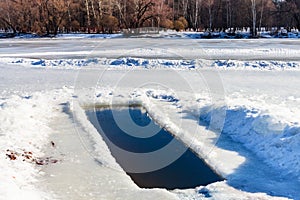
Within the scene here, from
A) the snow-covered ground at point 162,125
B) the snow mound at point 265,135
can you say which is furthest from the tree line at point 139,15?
the snow mound at point 265,135

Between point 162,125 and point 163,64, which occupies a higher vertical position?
point 163,64

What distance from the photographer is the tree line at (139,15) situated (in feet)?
162

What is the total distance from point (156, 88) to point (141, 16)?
124ft

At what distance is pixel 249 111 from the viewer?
8836 mm

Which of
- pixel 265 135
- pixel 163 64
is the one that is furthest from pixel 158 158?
pixel 163 64

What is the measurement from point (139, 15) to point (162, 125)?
4184 centimetres

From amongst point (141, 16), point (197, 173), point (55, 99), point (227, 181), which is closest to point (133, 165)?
point (197, 173)

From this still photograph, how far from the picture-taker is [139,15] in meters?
49.3

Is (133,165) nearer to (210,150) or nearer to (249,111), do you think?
(210,150)

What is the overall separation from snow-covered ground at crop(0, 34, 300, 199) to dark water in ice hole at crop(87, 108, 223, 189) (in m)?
0.19

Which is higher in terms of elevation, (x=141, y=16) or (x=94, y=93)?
(x=141, y=16)

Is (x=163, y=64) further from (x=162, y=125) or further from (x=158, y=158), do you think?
(x=158, y=158)

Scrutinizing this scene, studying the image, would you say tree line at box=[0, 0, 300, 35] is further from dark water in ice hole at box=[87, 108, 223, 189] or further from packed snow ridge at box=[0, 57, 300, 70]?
dark water in ice hole at box=[87, 108, 223, 189]

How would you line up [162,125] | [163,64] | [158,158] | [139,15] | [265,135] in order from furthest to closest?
[139,15] < [163,64] < [162,125] < [265,135] < [158,158]
